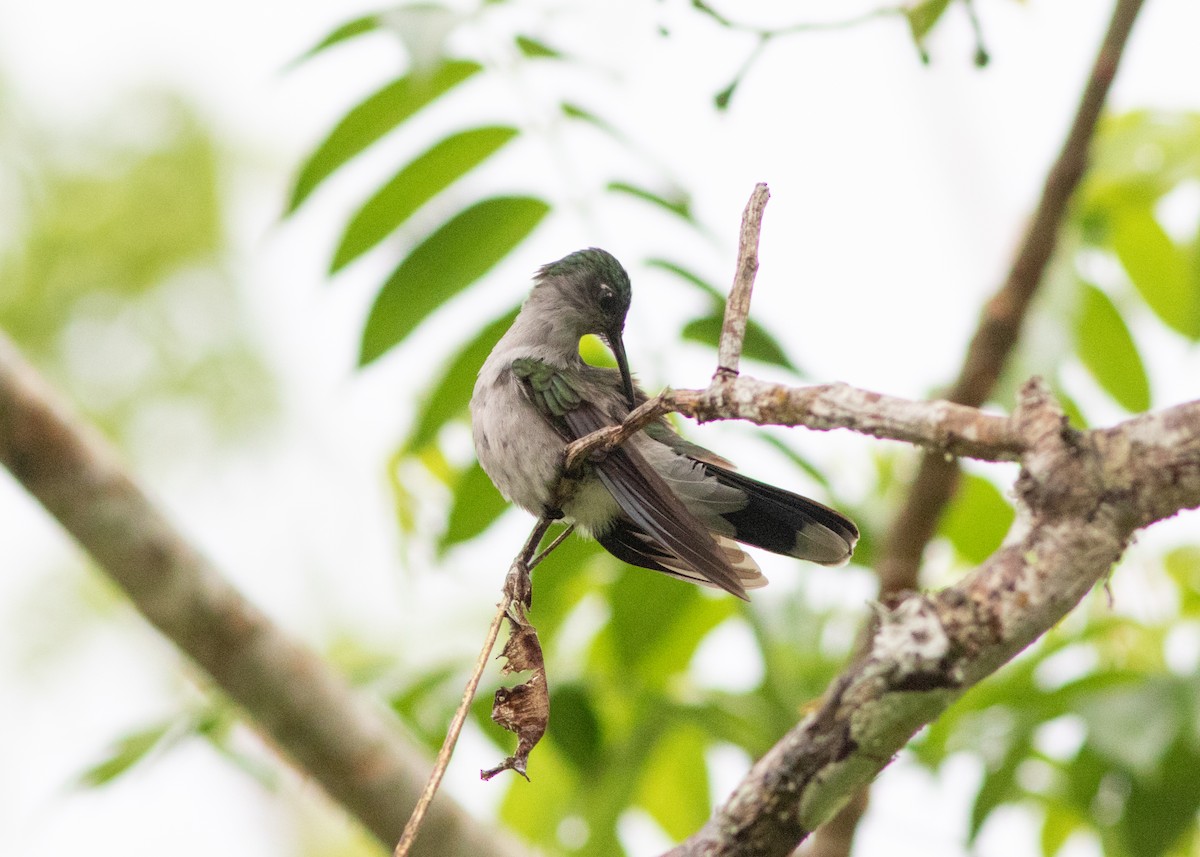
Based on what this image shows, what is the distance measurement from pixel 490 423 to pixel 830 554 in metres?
0.88

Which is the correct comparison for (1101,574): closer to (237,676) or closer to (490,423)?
(490,423)

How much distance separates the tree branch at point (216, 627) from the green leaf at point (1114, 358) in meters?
Result: 2.82

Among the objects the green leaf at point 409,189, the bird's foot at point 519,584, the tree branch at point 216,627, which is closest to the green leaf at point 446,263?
the green leaf at point 409,189

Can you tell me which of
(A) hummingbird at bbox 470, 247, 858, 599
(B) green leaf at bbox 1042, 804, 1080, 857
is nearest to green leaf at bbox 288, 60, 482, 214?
(A) hummingbird at bbox 470, 247, 858, 599

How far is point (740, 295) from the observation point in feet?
6.46

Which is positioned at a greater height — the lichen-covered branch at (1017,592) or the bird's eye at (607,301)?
the bird's eye at (607,301)

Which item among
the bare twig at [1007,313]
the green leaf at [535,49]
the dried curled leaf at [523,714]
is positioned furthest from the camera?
the bare twig at [1007,313]

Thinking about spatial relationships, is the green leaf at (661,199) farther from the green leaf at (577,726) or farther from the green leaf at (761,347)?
the green leaf at (577,726)

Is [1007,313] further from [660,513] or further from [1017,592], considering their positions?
[1017,592]

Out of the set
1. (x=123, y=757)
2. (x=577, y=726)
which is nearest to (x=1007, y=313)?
(x=577, y=726)

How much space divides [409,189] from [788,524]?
1.75 m

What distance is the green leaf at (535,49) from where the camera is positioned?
4.11 meters

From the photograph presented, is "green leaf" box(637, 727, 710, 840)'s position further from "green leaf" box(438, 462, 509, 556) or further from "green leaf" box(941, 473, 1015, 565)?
"green leaf" box(438, 462, 509, 556)

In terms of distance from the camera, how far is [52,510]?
3773mm
